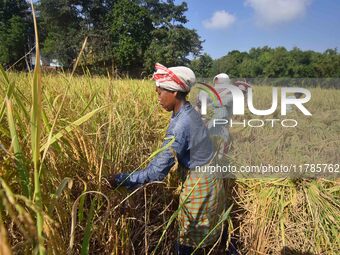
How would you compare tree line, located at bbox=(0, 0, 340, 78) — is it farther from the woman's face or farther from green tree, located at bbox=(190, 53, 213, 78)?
the woman's face

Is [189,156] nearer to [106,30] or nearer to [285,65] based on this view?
[106,30]

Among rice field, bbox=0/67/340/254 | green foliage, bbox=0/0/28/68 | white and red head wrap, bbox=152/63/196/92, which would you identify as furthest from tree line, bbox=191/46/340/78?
white and red head wrap, bbox=152/63/196/92

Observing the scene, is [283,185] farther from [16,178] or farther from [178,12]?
[178,12]

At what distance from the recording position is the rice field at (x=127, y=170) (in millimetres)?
789

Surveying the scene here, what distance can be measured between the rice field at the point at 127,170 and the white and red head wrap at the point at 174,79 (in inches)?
10.1

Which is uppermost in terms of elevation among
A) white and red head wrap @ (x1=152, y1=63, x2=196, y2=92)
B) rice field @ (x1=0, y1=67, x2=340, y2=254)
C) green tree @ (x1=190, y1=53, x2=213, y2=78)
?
green tree @ (x1=190, y1=53, x2=213, y2=78)

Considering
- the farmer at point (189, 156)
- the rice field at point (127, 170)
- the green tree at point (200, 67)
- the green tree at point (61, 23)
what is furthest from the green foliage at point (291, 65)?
the farmer at point (189, 156)

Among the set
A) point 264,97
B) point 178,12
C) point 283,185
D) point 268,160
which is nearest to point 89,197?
point 283,185

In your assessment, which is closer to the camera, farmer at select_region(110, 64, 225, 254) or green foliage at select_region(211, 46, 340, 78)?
farmer at select_region(110, 64, 225, 254)

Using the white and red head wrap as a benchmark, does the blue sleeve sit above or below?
below

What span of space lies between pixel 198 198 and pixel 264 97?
2676 millimetres

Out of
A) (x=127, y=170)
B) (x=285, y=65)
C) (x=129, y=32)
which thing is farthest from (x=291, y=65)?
(x=127, y=170)

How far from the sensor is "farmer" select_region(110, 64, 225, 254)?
1420 millimetres

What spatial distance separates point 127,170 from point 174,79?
46 centimetres
